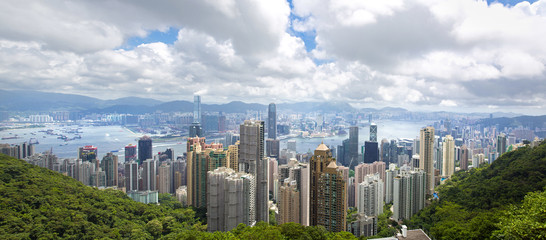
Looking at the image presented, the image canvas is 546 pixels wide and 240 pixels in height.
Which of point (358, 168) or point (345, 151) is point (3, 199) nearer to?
point (358, 168)

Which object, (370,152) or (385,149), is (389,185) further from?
(385,149)

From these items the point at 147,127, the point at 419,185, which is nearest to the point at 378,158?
the point at 419,185

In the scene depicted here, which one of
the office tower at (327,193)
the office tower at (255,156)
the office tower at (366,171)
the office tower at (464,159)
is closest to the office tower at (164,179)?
the office tower at (255,156)

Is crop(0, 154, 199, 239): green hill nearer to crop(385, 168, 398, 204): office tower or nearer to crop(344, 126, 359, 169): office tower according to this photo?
crop(385, 168, 398, 204): office tower

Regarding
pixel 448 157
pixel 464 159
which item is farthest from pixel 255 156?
pixel 464 159

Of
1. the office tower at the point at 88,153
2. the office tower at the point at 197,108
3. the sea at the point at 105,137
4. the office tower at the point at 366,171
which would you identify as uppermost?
the office tower at the point at 197,108

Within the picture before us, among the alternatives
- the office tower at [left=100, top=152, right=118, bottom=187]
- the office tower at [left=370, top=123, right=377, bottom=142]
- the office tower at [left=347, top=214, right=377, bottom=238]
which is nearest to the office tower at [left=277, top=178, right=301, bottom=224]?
the office tower at [left=347, top=214, right=377, bottom=238]

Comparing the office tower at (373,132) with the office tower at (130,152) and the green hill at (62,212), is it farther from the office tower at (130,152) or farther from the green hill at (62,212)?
the green hill at (62,212)
